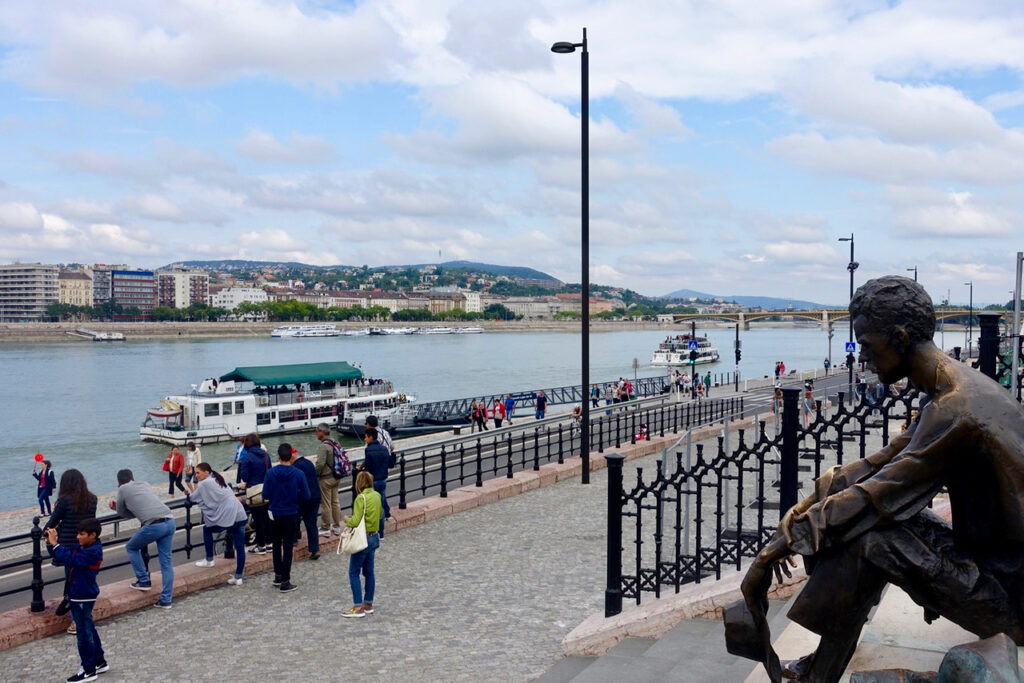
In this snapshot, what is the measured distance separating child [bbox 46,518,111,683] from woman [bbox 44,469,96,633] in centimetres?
34

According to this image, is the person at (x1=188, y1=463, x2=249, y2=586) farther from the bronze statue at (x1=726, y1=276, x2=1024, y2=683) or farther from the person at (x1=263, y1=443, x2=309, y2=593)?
the bronze statue at (x1=726, y1=276, x2=1024, y2=683)

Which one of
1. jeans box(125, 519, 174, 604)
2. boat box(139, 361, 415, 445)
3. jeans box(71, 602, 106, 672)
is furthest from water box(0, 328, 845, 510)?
jeans box(71, 602, 106, 672)

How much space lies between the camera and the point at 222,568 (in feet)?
29.5

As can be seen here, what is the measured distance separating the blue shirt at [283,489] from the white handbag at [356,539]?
1.09 metres

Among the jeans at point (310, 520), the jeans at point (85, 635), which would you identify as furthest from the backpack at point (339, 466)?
the jeans at point (85, 635)

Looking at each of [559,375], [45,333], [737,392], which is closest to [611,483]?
[737,392]

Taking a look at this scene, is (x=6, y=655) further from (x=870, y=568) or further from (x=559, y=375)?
(x=559, y=375)

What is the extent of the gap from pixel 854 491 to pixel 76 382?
236 ft

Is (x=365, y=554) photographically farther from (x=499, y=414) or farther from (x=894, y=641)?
(x=499, y=414)

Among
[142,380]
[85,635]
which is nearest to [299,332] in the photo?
[142,380]

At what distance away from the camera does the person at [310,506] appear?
30.0ft

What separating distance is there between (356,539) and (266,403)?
3414 cm

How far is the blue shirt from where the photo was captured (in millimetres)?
8516

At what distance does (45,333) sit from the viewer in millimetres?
146125
